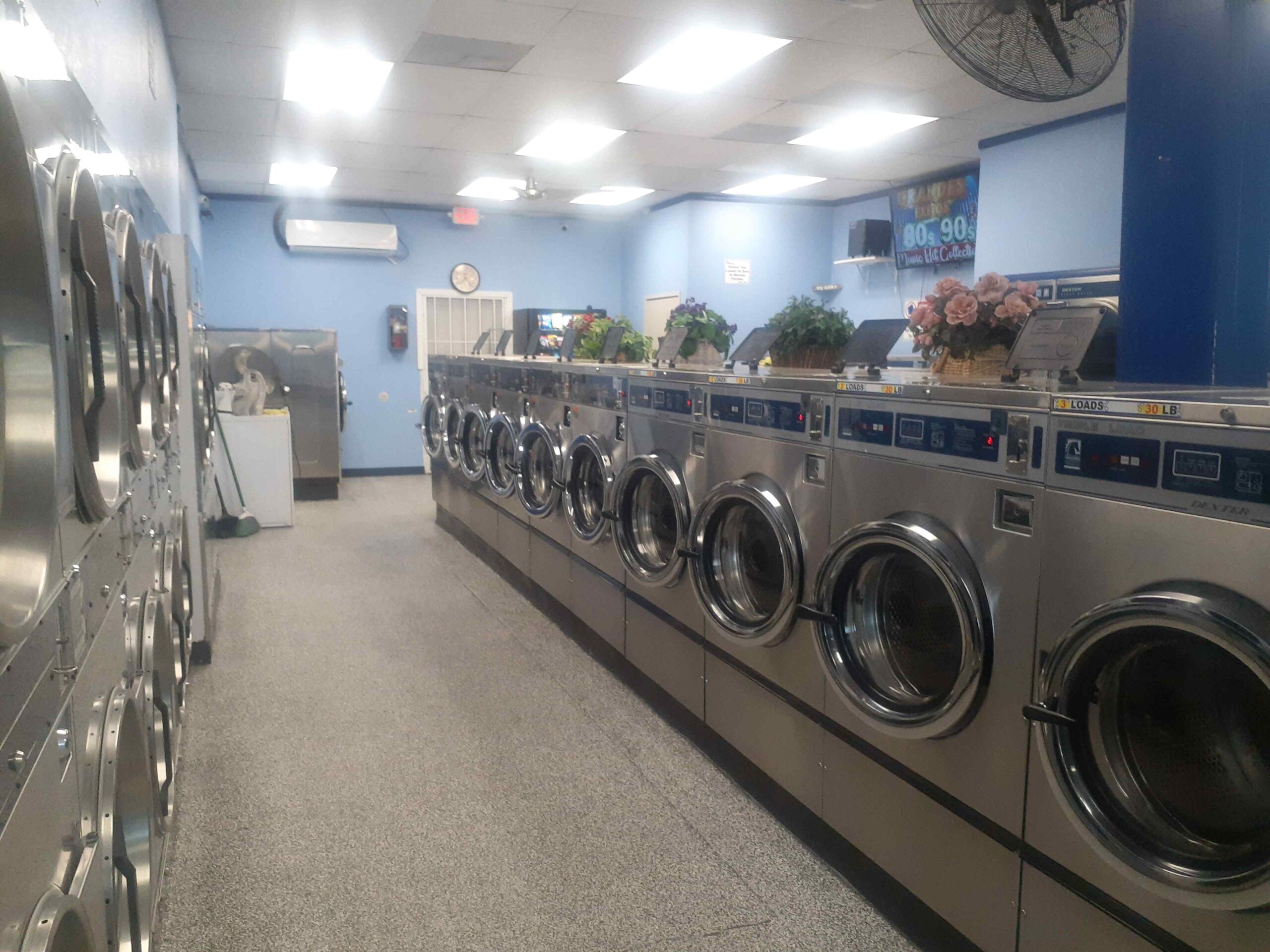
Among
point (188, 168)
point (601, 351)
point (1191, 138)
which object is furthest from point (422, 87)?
point (1191, 138)

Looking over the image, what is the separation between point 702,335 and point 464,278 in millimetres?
6587

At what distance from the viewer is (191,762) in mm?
3072

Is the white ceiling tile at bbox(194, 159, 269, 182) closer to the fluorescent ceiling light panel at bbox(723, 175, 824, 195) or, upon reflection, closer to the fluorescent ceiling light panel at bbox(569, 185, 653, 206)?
the fluorescent ceiling light panel at bbox(569, 185, 653, 206)

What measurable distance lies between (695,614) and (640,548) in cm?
50

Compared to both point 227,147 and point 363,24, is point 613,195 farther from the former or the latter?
point 363,24

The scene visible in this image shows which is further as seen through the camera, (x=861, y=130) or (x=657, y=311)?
(x=657, y=311)

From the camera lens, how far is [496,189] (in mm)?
8734

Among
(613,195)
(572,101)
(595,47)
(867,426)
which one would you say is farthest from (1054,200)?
(867,426)

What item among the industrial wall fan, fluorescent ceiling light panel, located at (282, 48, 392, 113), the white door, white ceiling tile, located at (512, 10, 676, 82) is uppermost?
white ceiling tile, located at (512, 10, 676, 82)

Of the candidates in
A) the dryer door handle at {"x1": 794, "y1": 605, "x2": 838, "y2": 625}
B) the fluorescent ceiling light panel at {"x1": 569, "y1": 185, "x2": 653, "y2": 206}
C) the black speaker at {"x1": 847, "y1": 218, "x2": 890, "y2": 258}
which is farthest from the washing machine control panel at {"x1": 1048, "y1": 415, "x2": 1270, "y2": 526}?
the fluorescent ceiling light panel at {"x1": 569, "y1": 185, "x2": 653, "y2": 206}

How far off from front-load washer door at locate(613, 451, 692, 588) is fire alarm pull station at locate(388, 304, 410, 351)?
6.39m

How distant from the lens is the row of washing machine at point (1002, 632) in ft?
4.83

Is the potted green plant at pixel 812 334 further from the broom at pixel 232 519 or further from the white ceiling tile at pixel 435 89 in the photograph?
the broom at pixel 232 519

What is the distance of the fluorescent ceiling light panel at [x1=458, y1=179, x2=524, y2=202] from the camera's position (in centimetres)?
830
